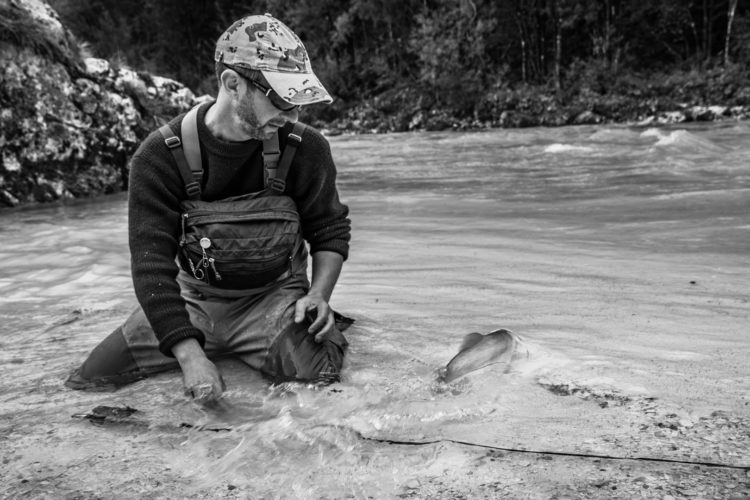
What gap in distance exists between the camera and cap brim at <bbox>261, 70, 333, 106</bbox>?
2266 mm

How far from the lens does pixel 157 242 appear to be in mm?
2447

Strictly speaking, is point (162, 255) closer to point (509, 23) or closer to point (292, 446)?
point (292, 446)

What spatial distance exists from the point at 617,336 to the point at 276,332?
4.14 feet

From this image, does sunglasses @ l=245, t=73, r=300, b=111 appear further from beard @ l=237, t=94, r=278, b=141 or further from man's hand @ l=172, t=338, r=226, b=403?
man's hand @ l=172, t=338, r=226, b=403

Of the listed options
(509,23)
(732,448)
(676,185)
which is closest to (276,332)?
(732,448)

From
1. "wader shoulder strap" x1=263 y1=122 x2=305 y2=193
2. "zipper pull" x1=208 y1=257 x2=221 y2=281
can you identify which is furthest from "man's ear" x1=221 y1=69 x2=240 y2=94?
"zipper pull" x1=208 y1=257 x2=221 y2=281

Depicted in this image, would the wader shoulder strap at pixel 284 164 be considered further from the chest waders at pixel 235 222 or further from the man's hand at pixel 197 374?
the man's hand at pixel 197 374

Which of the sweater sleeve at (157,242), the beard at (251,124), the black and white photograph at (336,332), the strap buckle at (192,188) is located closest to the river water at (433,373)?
the black and white photograph at (336,332)

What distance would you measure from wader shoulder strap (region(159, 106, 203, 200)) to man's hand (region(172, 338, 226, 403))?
52 cm

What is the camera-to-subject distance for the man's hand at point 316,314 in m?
2.56

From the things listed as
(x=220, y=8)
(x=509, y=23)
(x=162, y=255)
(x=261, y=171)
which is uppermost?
(x=220, y=8)

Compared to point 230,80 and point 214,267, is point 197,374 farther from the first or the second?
point 230,80

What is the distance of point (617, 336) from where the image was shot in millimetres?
2729

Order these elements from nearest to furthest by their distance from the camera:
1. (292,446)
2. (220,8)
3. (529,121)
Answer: (292,446) < (529,121) < (220,8)
